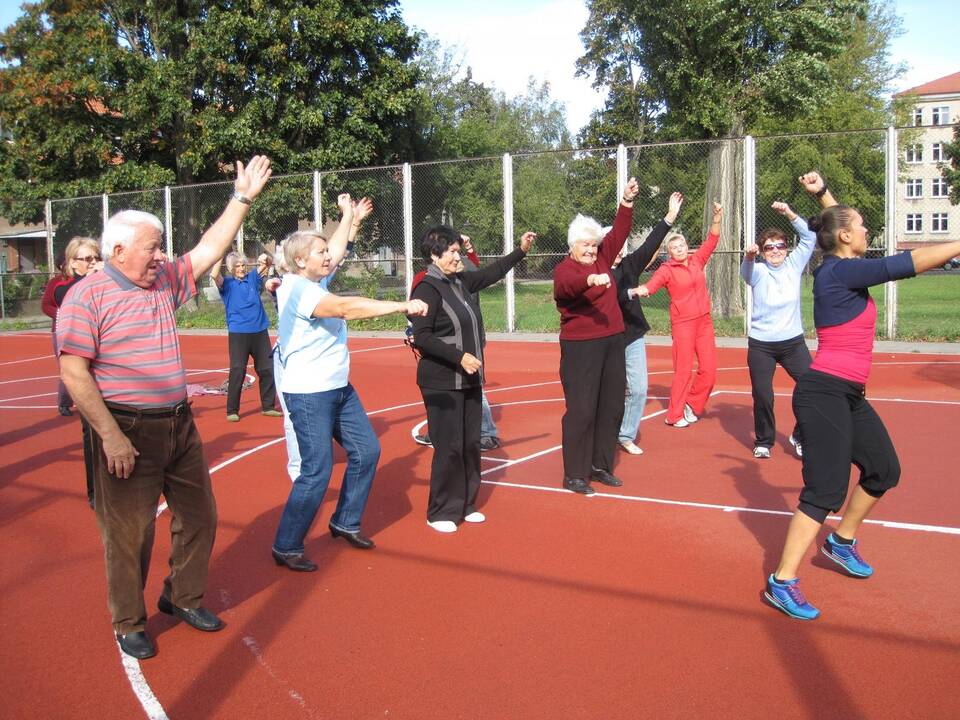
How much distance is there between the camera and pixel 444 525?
6.34 m

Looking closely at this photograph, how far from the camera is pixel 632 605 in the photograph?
498 cm

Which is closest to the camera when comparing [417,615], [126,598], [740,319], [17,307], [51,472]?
[126,598]

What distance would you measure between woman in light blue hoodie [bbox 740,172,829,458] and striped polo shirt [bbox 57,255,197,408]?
5.56 m

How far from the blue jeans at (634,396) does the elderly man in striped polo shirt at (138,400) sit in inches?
192

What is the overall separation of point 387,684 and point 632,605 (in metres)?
1.51

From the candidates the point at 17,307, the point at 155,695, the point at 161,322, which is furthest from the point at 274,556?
the point at 17,307

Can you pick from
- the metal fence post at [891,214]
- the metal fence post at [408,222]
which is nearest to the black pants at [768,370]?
the metal fence post at [891,214]

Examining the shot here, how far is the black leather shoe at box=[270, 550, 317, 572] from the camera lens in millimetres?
5605

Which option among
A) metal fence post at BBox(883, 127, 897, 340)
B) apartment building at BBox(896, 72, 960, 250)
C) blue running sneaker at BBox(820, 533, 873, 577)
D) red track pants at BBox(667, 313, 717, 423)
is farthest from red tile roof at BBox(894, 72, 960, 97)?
blue running sneaker at BBox(820, 533, 873, 577)

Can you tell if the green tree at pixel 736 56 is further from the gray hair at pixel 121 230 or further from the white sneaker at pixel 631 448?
the gray hair at pixel 121 230

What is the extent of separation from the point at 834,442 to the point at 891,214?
14064 millimetres

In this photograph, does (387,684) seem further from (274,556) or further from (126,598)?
(274,556)

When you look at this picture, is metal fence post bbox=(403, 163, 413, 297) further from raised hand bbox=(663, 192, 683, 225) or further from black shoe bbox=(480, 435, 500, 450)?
raised hand bbox=(663, 192, 683, 225)

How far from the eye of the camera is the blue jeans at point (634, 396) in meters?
8.73
